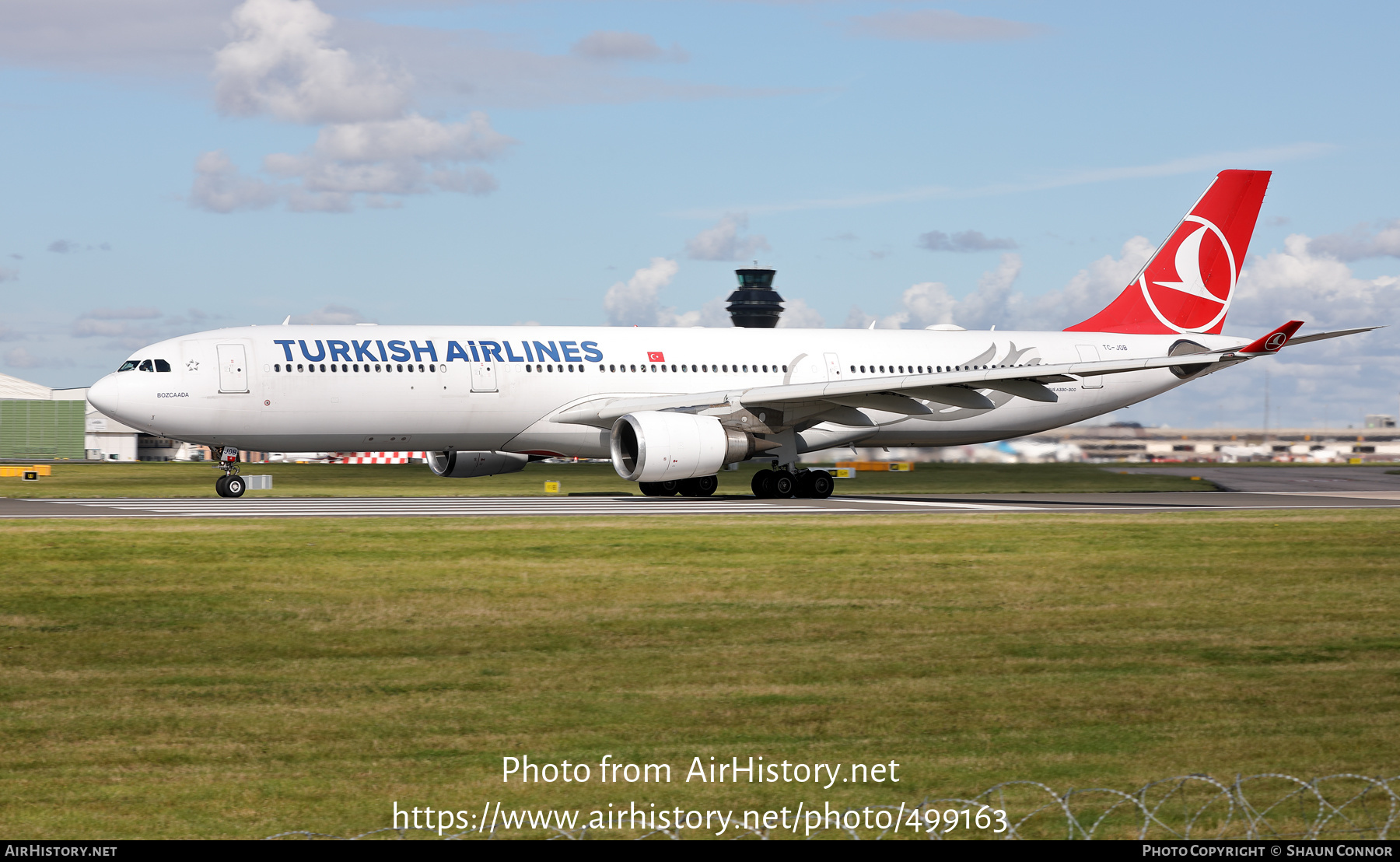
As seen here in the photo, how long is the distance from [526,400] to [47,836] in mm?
24799

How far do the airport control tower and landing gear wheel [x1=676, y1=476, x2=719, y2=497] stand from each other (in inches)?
4923

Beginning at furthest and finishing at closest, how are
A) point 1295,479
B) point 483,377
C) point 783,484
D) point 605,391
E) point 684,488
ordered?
point 1295,479
point 684,488
point 783,484
point 605,391
point 483,377

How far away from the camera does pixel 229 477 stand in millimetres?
31578

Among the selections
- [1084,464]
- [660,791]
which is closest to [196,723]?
[660,791]

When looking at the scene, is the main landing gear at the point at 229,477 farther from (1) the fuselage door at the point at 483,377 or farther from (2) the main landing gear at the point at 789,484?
(2) the main landing gear at the point at 789,484

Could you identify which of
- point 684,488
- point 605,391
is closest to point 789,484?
point 684,488

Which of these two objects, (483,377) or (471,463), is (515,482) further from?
(483,377)

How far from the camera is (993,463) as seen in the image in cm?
4881

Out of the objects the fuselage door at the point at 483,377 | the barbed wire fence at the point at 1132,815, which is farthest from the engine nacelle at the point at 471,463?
the barbed wire fence at the point at 1132,815

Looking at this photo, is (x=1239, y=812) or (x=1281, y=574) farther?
(x=1281, y=574)

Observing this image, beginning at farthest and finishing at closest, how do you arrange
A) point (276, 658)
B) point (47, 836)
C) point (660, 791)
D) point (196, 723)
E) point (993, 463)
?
point (993, 463) < point (276, 658) < point (196, 723) < point (660, 791) < point (47, 836)

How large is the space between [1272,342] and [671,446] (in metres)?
13.6

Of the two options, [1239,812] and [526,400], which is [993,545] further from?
[526,400]

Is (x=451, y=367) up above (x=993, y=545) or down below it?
above
